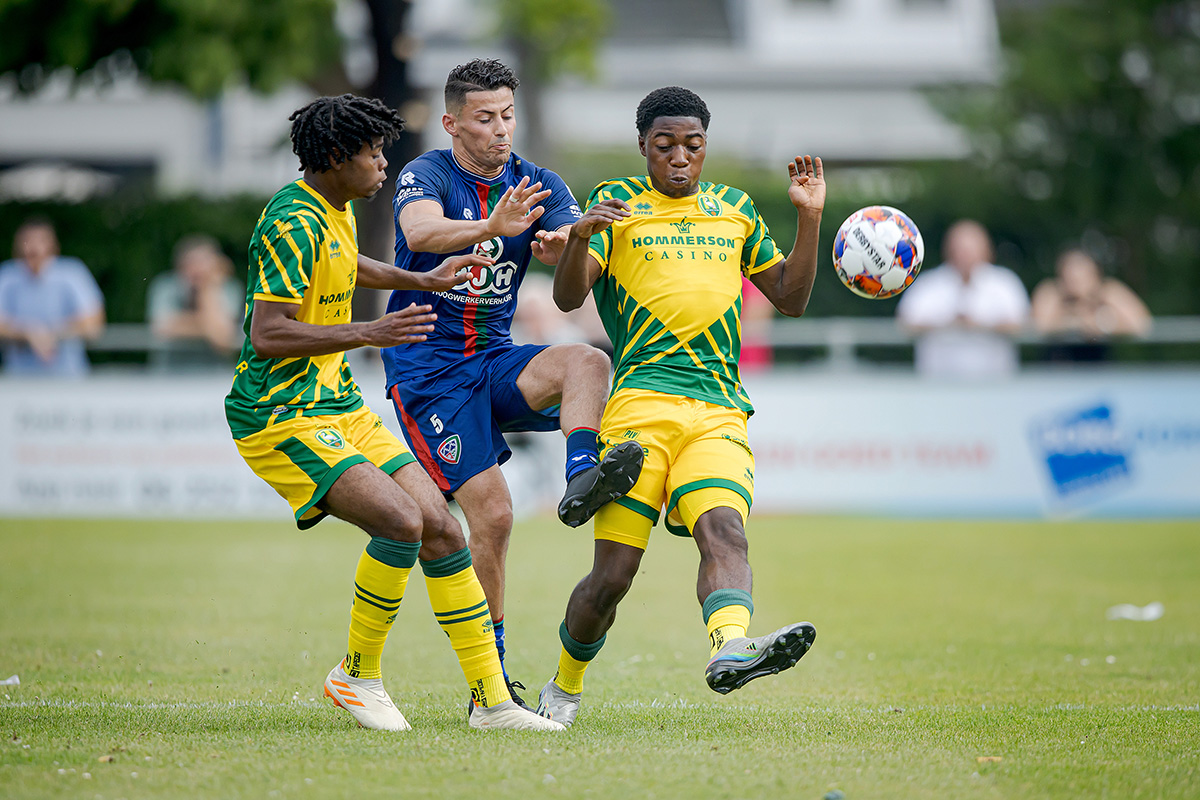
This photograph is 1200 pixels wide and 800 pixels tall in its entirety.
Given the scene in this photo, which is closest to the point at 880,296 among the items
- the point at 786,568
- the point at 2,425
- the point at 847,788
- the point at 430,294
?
the point at 430,294

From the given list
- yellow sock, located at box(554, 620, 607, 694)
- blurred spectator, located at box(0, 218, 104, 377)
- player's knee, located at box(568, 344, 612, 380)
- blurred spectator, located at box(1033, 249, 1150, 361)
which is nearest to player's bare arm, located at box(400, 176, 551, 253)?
player's knee, located at box(568, 344, 612, 380)

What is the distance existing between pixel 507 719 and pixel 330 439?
1.38m

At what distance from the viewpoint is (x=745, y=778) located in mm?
4719

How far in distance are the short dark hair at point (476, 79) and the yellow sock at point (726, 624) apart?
2542 millimetres

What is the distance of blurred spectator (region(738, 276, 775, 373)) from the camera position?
48.8ft

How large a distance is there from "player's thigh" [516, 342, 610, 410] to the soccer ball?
1.20 meters

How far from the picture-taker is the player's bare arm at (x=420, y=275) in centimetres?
584

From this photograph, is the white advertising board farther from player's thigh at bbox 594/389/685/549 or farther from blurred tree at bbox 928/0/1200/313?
player's thigh at bbox 594/389/685/549

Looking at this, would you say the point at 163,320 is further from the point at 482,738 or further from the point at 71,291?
Answer: the point at 482,738

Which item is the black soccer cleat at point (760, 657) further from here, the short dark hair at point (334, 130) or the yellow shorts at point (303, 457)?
the short dark hair at point (334, 130)

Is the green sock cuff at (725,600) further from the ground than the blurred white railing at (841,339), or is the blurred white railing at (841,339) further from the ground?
the blurred white railing at (841,339)

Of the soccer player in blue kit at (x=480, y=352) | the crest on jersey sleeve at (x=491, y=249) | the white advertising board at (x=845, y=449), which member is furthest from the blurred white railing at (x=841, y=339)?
the crest on jersey sleeve at (x=491, y=249)

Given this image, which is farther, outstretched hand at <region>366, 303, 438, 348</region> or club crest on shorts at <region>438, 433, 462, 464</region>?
club crest on shorts at <region>438, 433, 462, 464</region>

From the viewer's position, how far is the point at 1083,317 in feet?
48.9
